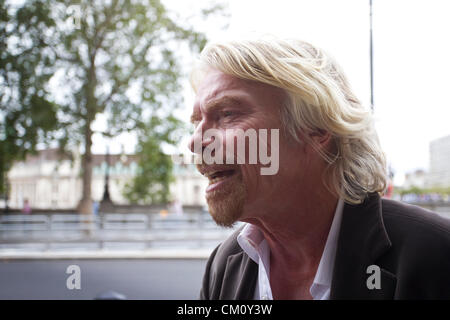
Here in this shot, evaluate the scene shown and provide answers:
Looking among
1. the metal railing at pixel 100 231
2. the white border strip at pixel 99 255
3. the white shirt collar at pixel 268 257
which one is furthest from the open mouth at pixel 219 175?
the metal railing at pixel 100 231

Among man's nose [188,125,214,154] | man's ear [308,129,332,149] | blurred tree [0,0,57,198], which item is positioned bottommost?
man's nose [188,125,214,154]

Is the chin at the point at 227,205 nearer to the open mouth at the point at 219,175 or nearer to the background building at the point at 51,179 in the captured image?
the open mouth at the point at 219,175

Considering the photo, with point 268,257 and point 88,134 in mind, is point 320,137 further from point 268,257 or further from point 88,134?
point 88,134

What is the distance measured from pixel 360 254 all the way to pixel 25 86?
1097 centimetres

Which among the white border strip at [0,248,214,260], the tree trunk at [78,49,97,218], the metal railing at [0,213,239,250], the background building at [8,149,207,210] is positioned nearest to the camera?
the white border strip at [0,248,214,260]

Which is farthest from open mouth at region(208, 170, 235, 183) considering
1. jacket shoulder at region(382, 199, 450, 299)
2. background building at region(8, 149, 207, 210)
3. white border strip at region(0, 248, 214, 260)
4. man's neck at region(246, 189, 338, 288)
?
background building at region(8, 149, 207, 210)

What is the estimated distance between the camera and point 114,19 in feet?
42.2

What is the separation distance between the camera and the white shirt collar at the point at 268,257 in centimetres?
90

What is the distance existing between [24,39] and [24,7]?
0.71 m

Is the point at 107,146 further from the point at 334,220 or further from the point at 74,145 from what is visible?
the point at 334,220

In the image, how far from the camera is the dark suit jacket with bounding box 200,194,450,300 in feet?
2.62

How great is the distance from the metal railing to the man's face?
31.5 ft

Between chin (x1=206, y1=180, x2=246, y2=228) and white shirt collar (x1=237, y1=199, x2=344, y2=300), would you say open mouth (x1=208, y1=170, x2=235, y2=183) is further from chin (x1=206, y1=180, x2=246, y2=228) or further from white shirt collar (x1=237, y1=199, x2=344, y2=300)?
white shirt collar (x1=237, y1=199, x2=344, y2=300)
